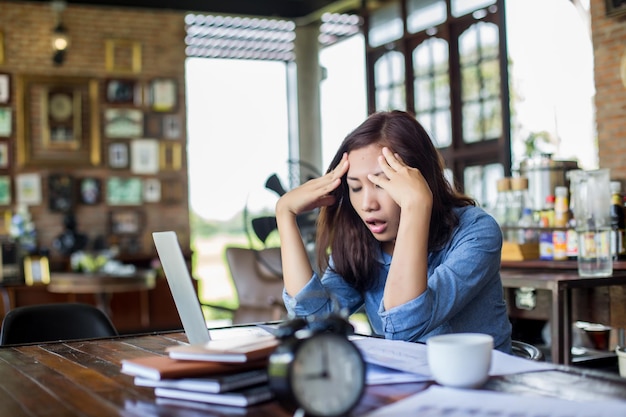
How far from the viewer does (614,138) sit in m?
6.14

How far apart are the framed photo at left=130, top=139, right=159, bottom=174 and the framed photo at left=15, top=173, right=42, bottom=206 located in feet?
3.24

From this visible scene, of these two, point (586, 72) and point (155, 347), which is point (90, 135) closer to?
point (586, 72)

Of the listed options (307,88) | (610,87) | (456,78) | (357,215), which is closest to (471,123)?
(456,78)

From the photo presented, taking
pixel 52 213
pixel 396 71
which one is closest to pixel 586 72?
Result: pixel 396 71

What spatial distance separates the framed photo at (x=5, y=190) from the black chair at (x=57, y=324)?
230 inches

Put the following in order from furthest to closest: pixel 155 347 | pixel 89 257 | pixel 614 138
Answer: pixel 89 257 → pixel 614 138 → pixel 155 347

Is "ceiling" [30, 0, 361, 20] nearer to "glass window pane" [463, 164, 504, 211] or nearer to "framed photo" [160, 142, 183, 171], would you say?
"framed photo" [160, 142, 183, 171]

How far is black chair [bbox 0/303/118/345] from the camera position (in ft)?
8.61

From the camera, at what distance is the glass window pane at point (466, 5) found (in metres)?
7.32

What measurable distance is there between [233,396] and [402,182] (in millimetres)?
728

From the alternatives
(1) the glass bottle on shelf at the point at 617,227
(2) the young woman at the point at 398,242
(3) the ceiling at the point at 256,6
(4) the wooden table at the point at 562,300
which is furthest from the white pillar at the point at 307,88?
(2) the young woman at the point at 398,242

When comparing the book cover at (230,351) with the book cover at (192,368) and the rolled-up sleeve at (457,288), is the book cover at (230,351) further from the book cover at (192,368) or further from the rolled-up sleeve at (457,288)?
the rolled-up sleeve at (457,288)

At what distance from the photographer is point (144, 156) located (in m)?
8.69

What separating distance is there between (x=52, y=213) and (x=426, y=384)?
7.53 meters
